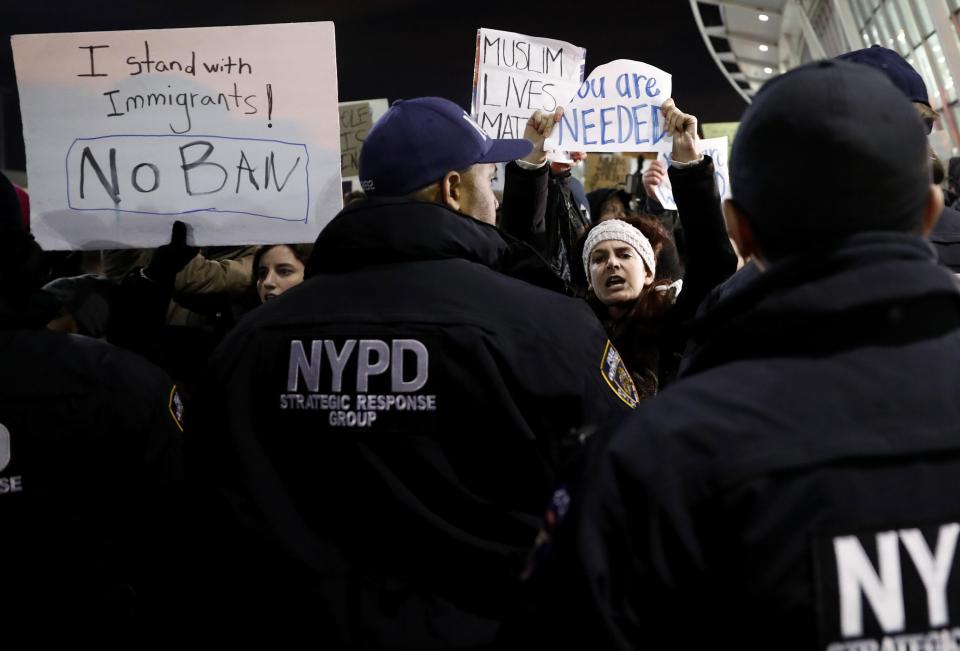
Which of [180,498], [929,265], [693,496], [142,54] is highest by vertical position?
[142,54]

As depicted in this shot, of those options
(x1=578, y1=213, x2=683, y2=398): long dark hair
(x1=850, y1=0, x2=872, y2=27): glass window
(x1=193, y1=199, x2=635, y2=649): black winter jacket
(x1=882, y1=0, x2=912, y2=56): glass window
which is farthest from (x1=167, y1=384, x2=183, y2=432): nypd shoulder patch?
(x1=850, y1=0, x2=872, y2=27): glass window

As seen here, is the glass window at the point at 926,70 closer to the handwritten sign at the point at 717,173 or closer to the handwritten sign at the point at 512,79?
the handwritten sign at the point at 717,173

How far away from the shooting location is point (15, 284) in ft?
8.43

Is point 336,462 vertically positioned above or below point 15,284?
below

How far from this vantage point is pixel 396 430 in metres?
2.07

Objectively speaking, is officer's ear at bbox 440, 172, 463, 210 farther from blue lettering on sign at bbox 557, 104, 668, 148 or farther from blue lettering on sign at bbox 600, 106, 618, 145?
blue lettering on sign at bbox 600, 106, 618, 145

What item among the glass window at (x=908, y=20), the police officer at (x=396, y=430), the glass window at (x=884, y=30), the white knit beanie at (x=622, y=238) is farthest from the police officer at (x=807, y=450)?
the glass window at (x=884, y=30)

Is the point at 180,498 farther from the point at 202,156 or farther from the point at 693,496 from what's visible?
the point at 693,496

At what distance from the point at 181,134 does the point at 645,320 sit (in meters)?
1.78

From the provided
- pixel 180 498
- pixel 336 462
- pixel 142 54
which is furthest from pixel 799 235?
pixel 142 54

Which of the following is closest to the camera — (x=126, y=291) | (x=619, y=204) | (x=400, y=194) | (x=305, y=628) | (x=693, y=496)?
(x=693, y=496)

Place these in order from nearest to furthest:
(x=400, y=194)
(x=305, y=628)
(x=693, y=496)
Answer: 1. (x=693, y=496)
2. (x=305, y=628)
3. (x=400, y=194)

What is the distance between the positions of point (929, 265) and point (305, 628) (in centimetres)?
139

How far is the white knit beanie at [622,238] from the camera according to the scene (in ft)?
13.0
